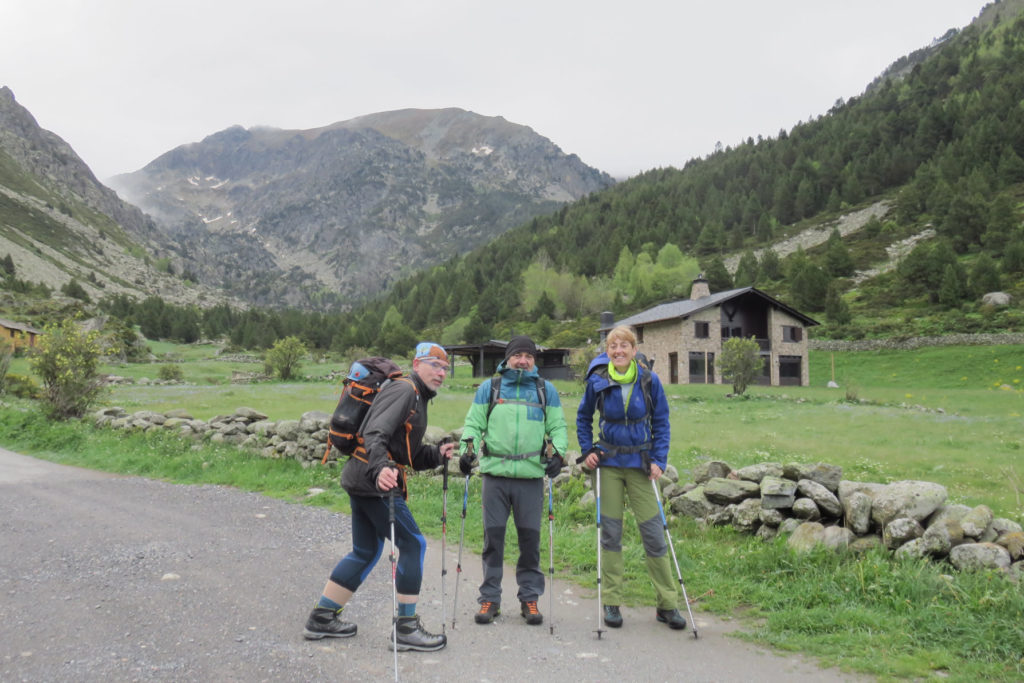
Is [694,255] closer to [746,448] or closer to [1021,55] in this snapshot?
[1021,55]

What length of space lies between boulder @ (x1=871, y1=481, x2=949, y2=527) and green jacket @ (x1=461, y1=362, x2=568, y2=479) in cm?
361

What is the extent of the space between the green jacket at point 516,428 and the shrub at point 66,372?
16758 millimetres

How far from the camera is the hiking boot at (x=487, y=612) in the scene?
4.77 meters

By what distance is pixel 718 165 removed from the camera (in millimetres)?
160875

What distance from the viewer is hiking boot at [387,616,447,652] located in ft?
13.8

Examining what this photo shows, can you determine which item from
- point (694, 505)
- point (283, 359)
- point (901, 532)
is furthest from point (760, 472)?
point (283, 359)

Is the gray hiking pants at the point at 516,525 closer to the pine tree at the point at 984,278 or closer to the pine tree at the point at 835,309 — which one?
the pine tree at the point at 835,309

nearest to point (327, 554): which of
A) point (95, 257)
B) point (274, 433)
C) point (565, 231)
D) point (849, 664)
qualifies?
point (849, 664)

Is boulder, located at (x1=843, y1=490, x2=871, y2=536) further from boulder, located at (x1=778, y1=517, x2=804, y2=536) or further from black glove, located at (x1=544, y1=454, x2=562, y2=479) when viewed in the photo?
black glove, located at (x1=544, y1=454, x2=562, y2=479)

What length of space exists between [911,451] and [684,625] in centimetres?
1232

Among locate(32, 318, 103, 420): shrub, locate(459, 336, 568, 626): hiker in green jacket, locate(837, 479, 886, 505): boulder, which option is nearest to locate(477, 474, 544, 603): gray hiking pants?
locate(459, 336, 568, 626): hiker in green jacket

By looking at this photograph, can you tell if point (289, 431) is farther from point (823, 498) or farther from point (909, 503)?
point (909, 503)

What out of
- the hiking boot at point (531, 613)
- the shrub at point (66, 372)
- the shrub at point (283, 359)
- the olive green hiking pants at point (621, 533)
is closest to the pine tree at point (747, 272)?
the shrub at point (283, 359)

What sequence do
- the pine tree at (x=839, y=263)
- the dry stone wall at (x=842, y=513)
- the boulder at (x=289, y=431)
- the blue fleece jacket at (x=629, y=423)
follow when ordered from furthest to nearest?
the pine tree at (x=839, y=263), the boulder at (x=289, y=431), the dry stone wall at (x=842, y=513), the blue fleece jacket at (x=629, y=423)
